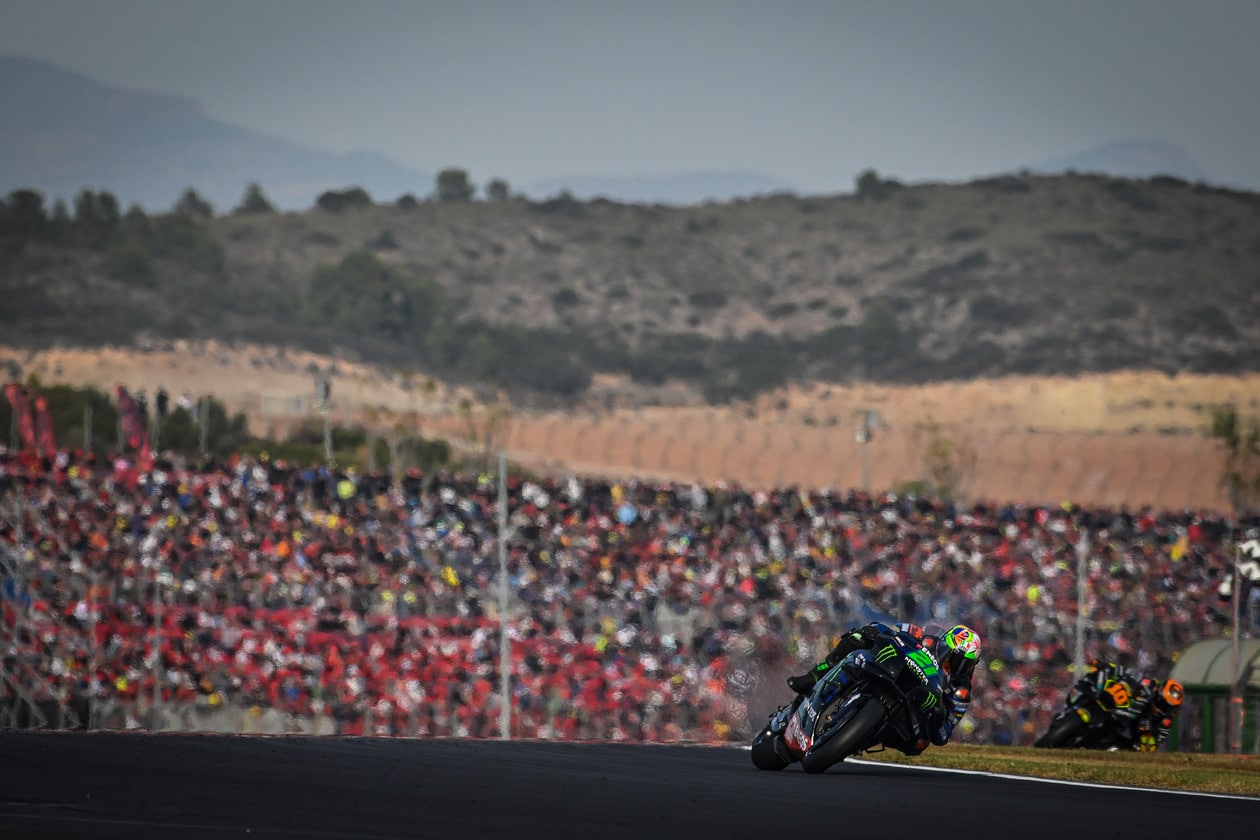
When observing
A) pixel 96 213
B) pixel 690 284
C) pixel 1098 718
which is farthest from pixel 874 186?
pixel 1098 718

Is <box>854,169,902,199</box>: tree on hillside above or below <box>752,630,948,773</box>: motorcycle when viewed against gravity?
above

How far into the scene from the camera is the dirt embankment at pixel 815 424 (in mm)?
73438

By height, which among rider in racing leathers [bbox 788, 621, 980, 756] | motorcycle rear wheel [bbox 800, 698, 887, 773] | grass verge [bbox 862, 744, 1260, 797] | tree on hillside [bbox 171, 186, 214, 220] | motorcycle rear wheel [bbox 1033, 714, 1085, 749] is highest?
tree on hillside [bbox 171, 186, 214, 220]

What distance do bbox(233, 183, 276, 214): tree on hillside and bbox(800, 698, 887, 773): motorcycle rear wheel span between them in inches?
5712

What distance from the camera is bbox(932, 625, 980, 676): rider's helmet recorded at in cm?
1512

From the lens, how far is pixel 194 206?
159000mm

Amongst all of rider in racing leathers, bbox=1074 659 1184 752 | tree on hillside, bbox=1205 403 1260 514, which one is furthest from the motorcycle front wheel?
tree on hillside, bbox=1205 403 1260 514

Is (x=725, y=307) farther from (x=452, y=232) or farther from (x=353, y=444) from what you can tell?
(x=353, y=444)

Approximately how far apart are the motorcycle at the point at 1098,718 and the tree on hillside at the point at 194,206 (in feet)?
422

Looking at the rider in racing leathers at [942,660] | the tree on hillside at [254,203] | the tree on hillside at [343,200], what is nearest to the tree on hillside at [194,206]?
the tree on hillside at [254,203]

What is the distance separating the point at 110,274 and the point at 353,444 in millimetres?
50553

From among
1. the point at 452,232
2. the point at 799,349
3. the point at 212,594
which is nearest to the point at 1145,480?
the point at 212,594

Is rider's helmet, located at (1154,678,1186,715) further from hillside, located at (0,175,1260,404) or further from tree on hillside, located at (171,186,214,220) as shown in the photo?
tree on hillside, located at (171,186,214,220)

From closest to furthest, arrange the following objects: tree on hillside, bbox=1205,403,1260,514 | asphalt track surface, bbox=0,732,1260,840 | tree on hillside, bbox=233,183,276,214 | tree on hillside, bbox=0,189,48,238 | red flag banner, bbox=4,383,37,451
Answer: asphalt track surface, bbox=0,732,1260,840, red flag banner, bbox=4,383,37,451, tree on hillside, bbox=1205,403,1260,514, tree on hillside, bbox=0,189,48,238, tree on hillside, bbox=233,183,276,214
